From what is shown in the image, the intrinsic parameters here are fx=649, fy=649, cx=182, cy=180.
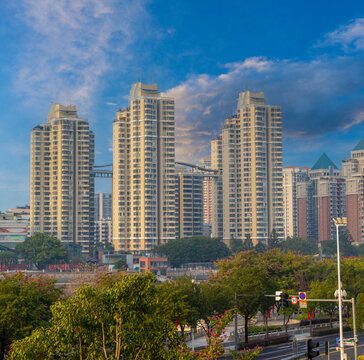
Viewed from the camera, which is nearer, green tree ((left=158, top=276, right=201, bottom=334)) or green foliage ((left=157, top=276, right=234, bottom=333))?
green tree ((left=158, top=276, right=201, bottom=334))

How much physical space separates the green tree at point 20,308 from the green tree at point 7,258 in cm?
14721

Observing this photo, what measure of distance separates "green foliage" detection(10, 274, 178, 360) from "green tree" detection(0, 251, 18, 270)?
17381cm

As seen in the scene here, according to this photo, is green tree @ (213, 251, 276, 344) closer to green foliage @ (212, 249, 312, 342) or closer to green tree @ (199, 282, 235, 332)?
green foliage @ (212, 249, 312, 342)

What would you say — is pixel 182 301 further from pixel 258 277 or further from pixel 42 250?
pixel 42 250

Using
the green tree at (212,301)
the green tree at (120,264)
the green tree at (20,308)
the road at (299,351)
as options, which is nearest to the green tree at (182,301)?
the green tree at (212,301)

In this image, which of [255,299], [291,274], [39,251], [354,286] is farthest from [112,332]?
[39,251]

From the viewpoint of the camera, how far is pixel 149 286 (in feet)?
81.3

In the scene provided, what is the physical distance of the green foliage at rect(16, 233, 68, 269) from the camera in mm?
191750

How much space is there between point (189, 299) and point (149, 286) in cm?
3883

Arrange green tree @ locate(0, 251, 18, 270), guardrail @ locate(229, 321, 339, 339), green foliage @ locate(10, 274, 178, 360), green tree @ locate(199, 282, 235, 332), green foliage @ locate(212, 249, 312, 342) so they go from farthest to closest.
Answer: green tree @ locate(0, 251, 18, 270) < guardrail @ locate(229, 321, 339, 339) < green foliage @ locate(212, 249, 312, 342) < green tree @ locate(199, 282, 235, 332) < green foliage @ locate(10, 274, 178, 360)

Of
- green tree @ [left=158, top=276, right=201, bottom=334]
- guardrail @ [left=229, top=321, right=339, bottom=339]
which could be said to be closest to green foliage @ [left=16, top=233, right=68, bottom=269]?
guardrail @ [left=229, top=321, right=339, bottom=339]

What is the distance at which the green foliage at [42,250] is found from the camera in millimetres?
A: 191750

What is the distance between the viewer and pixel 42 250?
7569 inches

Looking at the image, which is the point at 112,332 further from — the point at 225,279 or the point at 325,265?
the point at 325,265
